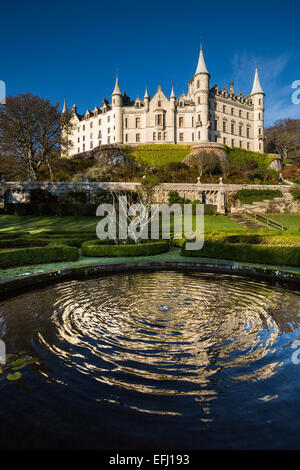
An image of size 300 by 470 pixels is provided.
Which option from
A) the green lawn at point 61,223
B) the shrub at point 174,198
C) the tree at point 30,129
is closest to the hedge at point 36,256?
the green lawn at point 61,223

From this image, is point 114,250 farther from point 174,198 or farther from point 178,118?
point 178,118

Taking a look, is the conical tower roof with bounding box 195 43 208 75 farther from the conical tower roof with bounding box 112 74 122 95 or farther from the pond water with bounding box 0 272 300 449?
the pond water with bounding box 0 272 300 449

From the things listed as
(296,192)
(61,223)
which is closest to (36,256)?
(61,223)

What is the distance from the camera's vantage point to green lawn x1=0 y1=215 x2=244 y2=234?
75.9ft

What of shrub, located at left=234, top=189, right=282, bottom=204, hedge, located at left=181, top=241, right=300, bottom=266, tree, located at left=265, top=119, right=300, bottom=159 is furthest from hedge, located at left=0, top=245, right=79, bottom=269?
tree, located at left=265, top=119, right=300, bottom=159

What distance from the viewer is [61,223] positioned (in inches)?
1002

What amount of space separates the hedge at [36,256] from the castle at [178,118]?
43598 mm

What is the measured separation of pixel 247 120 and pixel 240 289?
65448 millimetres

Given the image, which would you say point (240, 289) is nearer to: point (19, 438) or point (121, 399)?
point (121, 399)

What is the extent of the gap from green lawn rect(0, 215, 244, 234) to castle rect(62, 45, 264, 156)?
92.9ft

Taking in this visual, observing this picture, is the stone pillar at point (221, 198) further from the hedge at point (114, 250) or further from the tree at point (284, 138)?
the tree at point (284, 138)

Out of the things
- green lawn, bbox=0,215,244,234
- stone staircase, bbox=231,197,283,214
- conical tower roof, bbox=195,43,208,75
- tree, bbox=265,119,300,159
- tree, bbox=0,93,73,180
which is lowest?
green lawn, bbox=0,215,244,234

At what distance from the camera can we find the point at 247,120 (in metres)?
62.8
